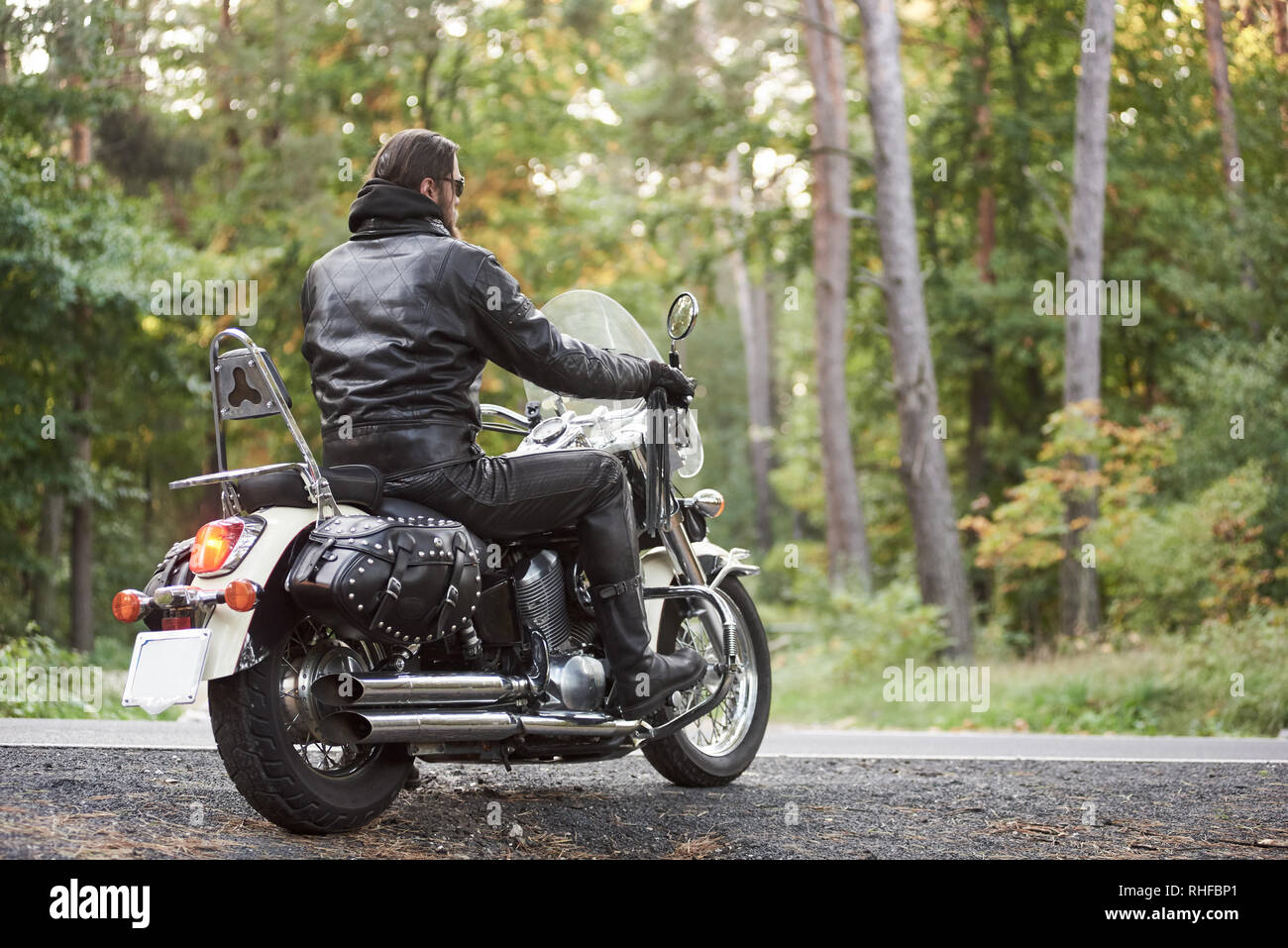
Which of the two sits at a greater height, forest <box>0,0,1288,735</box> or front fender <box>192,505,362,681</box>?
forest <box>0,0,1288,735</box>

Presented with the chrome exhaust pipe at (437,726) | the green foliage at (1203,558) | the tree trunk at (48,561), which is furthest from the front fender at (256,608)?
the tree trunk at (48,561)

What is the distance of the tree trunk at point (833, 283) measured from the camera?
821 inches

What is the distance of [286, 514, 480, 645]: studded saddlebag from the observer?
4.23 meters

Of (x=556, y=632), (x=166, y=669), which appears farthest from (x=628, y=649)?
(x=166, y=669)

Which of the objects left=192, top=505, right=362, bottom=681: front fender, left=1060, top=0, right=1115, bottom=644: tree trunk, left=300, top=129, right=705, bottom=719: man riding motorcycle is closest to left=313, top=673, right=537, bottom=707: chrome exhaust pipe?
left=192, top=505, right=362, bottom=681: front fender

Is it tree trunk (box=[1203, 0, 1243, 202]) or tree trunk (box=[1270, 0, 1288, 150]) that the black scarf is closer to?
tree trunk (box=[1270, 0, 1288, 150])

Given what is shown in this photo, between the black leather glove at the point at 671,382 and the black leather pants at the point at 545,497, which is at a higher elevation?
the black leather glove at the point at 671,382

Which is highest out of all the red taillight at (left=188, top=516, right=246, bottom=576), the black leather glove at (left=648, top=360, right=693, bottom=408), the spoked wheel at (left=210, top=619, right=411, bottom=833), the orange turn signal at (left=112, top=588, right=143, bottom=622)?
the black leather glove at (left=648, top=360, right=693, bottom=408)

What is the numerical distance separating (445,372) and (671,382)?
1119 millimetres

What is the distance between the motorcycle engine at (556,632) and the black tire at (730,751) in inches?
25.9

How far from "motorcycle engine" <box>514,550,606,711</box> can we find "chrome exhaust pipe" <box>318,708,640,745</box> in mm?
81

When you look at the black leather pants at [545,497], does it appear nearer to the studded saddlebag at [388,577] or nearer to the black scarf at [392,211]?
the studded saddlebag at [388,577]

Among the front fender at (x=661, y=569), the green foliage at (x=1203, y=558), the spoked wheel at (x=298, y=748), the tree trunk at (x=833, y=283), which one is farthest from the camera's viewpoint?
the tree trunk at (x=833, y=283)

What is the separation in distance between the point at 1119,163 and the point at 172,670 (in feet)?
65.8
